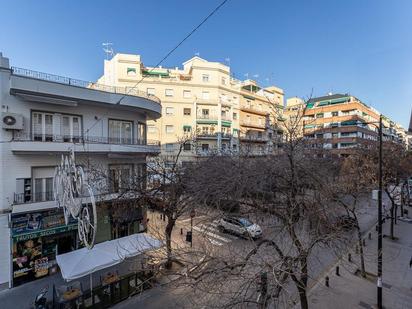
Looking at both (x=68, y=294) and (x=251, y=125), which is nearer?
(x=68, y=294)

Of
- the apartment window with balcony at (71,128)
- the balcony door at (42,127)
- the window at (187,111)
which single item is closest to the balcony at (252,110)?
the window at (187,111)

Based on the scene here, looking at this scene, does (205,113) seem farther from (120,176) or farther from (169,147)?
(120,176)

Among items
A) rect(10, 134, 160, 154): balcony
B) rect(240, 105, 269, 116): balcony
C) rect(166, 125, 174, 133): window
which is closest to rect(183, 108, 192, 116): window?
rect(166, 125, 174, 133): window

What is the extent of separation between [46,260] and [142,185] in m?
6.17

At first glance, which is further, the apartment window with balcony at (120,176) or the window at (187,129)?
the window at (187,129)

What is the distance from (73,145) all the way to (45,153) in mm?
1374

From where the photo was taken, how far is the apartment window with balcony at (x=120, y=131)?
15055 mm

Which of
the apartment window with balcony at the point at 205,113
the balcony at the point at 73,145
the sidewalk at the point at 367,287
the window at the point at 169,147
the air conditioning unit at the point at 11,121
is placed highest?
the apartment window with balcony at the point at 205,113

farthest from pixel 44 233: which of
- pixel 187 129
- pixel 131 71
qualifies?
pixel 131 71

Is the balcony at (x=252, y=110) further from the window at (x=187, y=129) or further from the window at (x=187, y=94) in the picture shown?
the window at (x=187, y=129)

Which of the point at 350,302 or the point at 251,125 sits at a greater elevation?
the point at 251,125

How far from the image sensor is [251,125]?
133 ft

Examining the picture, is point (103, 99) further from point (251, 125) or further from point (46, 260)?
point (251, 125)

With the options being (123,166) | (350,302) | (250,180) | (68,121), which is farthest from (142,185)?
(350,302)
